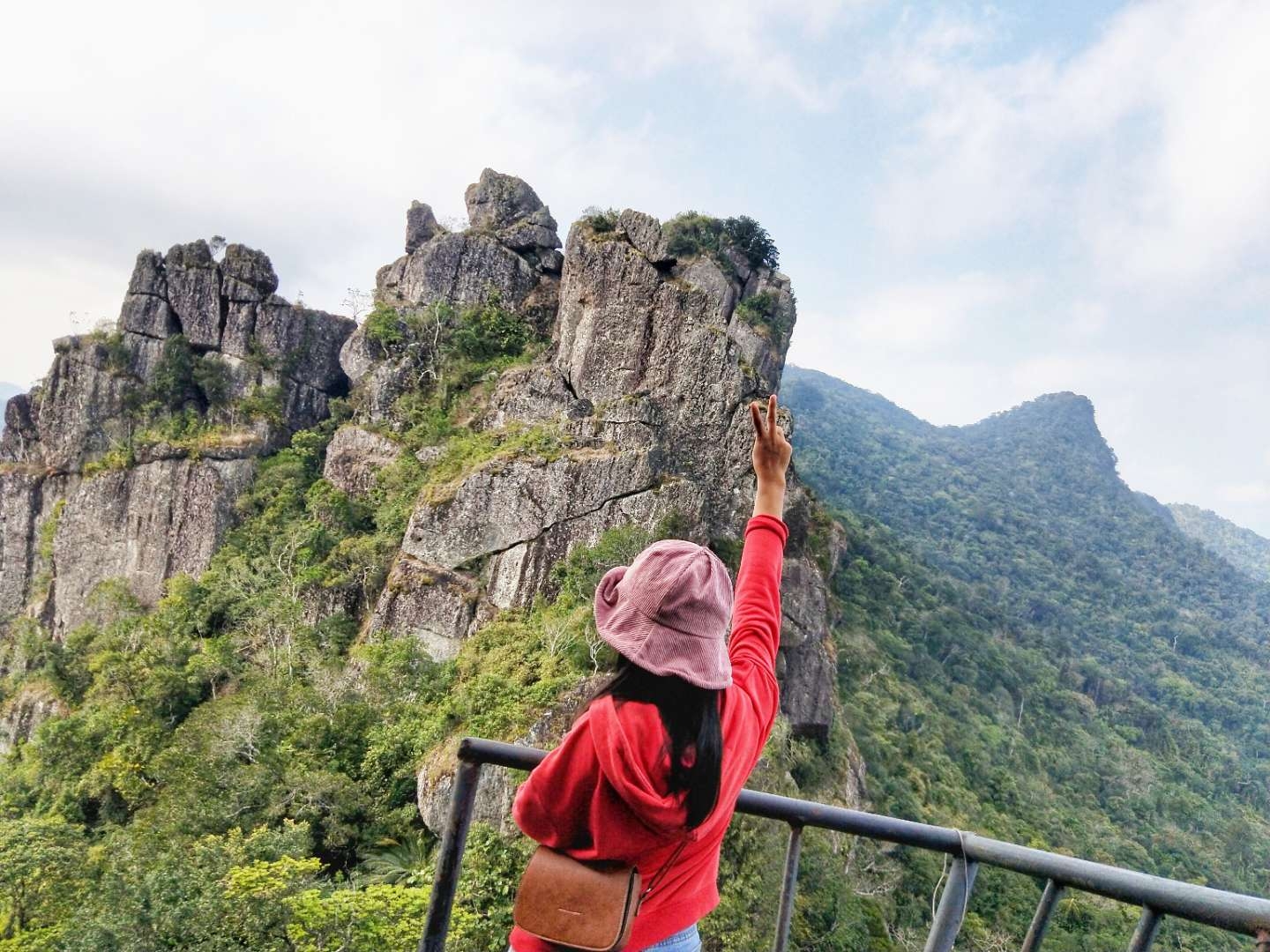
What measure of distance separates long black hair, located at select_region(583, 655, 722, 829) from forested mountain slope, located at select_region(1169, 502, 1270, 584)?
147107 millimetres

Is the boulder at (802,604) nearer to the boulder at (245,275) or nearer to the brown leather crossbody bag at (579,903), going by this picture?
the brown leather crossbody bag at (579,903)

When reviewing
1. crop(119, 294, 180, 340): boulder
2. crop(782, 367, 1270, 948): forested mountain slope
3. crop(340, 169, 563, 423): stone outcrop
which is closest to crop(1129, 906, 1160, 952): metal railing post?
crop(340, 169, 563, 423): stone outcrop

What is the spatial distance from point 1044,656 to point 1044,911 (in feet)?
181

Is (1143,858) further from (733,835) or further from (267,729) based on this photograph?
(267,729)

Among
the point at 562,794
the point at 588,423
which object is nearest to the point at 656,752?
the point at 562,794

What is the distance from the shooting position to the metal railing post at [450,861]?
61.5 inches

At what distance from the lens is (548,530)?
54.8 feet

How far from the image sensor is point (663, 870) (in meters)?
1.34

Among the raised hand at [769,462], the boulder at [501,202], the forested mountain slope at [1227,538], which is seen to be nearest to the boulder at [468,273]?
the boulder at [501,202]

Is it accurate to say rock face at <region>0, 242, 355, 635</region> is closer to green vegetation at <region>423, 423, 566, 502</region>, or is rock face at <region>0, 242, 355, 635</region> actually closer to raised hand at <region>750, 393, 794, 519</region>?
green vegetation at <region>423, 423, 566, 502</region>

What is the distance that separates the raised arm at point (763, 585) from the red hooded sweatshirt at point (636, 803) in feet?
0.23

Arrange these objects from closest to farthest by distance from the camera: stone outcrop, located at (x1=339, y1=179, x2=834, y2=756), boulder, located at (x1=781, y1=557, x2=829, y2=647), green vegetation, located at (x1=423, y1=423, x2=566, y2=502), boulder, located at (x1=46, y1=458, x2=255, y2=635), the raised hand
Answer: the raised hand < stone outcrop, located at (x1=339, y1=179, x2=834, y2=756) < green vegetation, located at (x1=423, y1=423, x2=566, y2=502) < boulder, located at (x1=781, y1=557, x2=829, y2=647) < boulder, located at (x1=46, y1=458, x2=255, y2=635)

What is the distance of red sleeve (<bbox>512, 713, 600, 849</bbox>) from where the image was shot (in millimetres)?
1204

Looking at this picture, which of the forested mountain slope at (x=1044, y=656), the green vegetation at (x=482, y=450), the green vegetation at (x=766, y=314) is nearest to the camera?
the green vegetation at (x=482, y=450)
